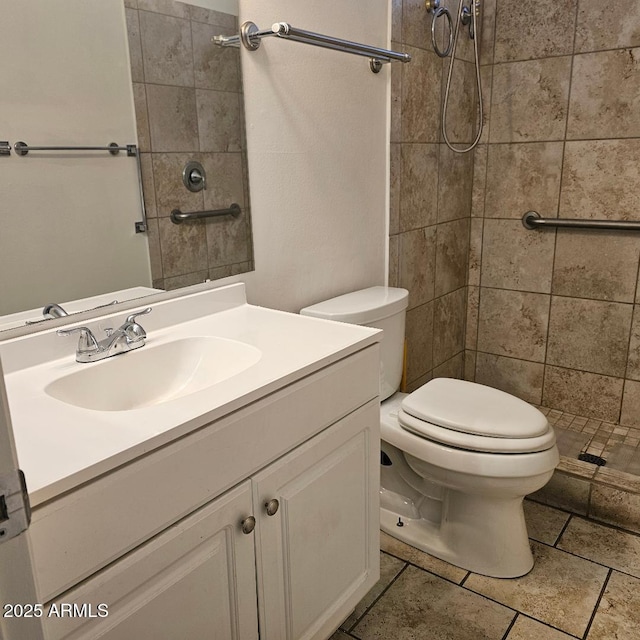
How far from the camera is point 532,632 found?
1.60m

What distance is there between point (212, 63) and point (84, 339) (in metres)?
0.73

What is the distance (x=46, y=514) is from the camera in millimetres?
773

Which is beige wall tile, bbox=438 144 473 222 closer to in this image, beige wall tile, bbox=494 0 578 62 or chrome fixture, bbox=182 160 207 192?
beige wall tile, bbox=494 0 578 62

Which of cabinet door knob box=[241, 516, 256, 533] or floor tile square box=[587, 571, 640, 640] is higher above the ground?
cabinet door knob box=[241, 516, 256, 533]

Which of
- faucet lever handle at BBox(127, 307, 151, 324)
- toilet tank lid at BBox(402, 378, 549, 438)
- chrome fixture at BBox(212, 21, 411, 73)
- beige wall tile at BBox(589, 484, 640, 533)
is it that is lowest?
beige wall tile at BBox(589, 484, 640, 533)

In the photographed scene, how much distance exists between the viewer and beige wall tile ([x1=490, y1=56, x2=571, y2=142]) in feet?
7.85

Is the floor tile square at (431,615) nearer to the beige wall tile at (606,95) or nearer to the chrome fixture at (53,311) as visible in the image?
the chrome fixture at (53,311)

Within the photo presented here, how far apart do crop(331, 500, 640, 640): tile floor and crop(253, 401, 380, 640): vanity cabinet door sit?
0.68 ft

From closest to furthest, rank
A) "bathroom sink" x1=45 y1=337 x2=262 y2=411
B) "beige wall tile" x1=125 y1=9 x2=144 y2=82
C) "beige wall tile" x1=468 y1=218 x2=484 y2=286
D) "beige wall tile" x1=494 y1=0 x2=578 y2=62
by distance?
"bathroom sink" x1=45 y1=337 x2=262 y2=411 < "beige wall tile" x1=125 y1=9 x2=144 y2=82 < "beige wall tile" x1=494 y1=0 x2=578 y2=62 < "beige wall tile" x1=468 y1=218 x2=484 y2=286

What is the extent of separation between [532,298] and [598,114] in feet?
2.53

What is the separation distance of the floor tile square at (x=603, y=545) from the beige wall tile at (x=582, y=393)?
0.63 m

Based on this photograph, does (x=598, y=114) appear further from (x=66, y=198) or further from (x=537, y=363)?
(x=66, y=198)

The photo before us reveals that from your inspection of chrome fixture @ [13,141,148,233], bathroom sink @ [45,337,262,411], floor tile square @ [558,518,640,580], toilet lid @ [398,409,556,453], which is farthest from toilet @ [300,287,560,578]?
chrome fixture @ [13,141,148,233]

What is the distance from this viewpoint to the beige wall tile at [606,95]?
2.24 meters
